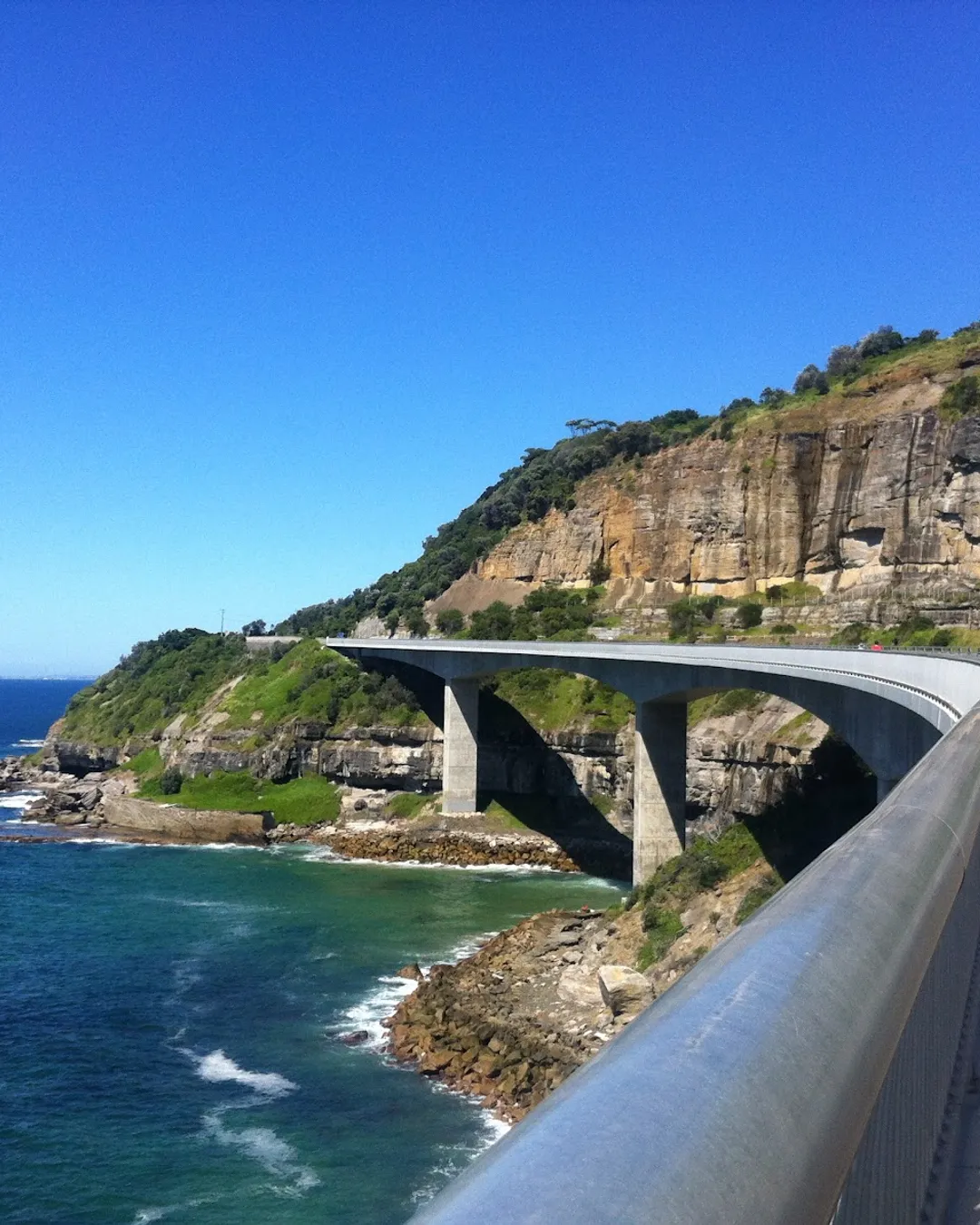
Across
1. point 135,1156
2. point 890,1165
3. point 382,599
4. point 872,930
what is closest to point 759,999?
point 872,930

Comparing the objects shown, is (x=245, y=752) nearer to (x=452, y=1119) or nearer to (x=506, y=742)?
(x=506, y=742)

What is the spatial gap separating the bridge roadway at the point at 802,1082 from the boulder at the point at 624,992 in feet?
74.3

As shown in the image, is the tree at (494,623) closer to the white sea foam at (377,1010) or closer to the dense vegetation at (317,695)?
the dense vegetation at (317,695)

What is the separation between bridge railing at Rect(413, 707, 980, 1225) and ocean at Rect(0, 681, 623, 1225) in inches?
707

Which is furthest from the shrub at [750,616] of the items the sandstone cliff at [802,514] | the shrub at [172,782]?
the shrub at [172,782]

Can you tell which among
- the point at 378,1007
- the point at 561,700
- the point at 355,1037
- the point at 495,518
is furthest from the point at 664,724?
the point at 495,518

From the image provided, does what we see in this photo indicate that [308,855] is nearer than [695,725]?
No

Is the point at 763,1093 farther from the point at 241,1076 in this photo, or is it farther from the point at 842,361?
Answer: the point at 842,361

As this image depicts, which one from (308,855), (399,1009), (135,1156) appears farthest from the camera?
(308,855)

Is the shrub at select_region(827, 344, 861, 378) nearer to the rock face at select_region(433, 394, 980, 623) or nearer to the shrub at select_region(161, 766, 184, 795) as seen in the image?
the rock face at select_region(433, 394, 980, 623)

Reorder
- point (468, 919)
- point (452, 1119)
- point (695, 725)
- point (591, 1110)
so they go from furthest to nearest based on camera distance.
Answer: point (695, 725) → point (468, 919) → point (452, 1119) → point (591, 1110)

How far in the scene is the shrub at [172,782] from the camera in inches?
2702

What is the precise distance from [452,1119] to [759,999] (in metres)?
22.4

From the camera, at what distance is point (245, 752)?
227ft
